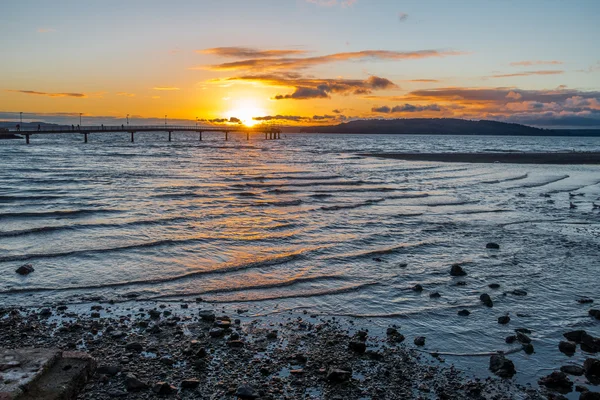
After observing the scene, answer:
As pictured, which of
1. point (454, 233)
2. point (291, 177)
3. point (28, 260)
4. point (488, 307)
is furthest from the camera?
point (291, 177)

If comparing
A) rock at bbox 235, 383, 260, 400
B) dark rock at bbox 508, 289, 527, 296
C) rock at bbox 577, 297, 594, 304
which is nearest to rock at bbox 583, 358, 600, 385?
rock at bbox 577, 297, 594, 304

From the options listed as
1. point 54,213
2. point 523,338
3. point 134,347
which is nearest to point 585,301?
point 523,338

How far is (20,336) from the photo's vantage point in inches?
326

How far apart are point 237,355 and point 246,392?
4.10ft

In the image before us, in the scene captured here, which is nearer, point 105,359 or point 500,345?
point 105,359

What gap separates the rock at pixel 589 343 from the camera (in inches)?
323

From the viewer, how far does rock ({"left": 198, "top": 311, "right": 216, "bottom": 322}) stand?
9.35 meters

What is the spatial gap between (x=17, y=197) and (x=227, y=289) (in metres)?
19.6

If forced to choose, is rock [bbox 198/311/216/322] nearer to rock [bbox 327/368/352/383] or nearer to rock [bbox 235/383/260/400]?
rock [bbox 235/383/260/400]

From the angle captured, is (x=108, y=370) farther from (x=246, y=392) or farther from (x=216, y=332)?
(x=246, y=392)

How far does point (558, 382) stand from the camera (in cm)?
702

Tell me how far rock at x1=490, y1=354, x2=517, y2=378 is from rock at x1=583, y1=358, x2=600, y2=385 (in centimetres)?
106

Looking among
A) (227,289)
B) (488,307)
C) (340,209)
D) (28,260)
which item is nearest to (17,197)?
(28,260)

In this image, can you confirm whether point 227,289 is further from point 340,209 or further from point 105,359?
point 340,209
